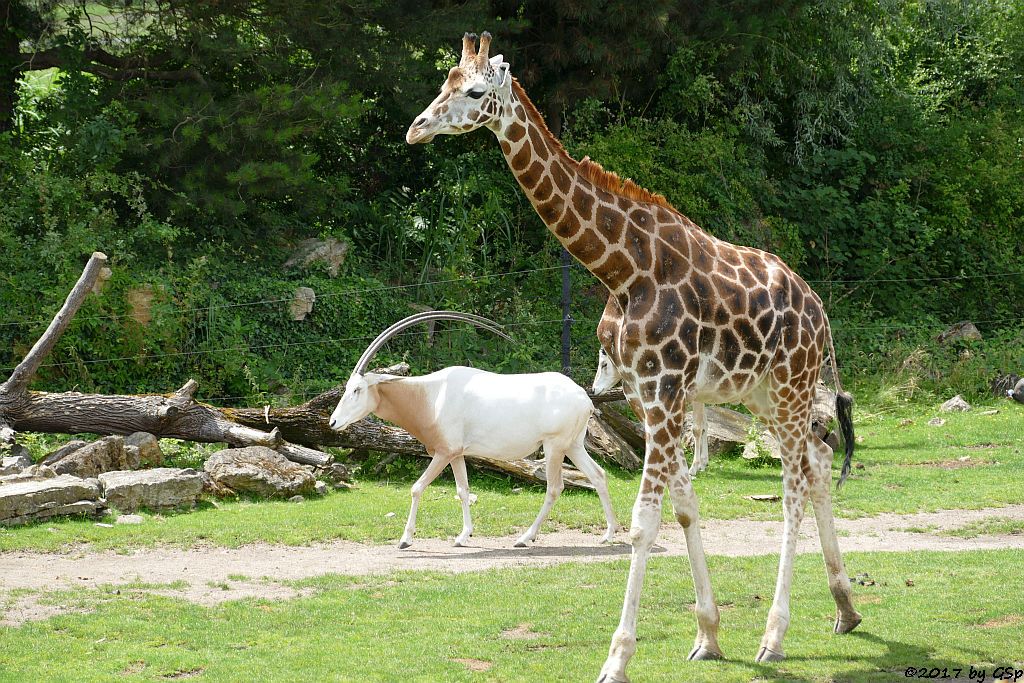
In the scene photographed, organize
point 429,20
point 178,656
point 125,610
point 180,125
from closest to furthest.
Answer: point 178,656
point 125,610
point 180,125
point 429,20

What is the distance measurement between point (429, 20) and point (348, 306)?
4784mm

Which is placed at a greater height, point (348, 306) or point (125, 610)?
point (348, 306)

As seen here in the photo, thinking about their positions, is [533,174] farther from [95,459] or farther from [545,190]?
[95,459]

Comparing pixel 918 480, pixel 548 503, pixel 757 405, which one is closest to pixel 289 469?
pixel 548 503

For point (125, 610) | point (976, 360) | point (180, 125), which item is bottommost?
point (125, 610)

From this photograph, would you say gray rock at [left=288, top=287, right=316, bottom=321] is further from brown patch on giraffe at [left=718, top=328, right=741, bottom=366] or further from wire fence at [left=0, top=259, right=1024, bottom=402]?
brown patch on giraffe at [left=718, top=328, right=741, bottom=366]

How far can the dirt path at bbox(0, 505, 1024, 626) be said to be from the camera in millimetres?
7305

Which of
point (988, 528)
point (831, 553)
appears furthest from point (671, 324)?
point (988, 528)

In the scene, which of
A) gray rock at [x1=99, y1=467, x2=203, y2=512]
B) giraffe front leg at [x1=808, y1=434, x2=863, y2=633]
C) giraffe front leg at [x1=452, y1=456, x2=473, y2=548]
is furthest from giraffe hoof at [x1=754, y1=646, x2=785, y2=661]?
gray rock at [x1=99, y1=467, x2=203, y2=512]

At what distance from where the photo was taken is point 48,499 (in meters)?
9.14

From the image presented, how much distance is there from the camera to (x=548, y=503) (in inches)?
354

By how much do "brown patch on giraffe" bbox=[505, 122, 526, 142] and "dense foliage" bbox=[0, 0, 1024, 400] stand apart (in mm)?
9213

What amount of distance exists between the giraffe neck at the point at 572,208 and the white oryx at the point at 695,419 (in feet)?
19.2

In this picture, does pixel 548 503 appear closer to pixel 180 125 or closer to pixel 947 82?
pixel 180 125
